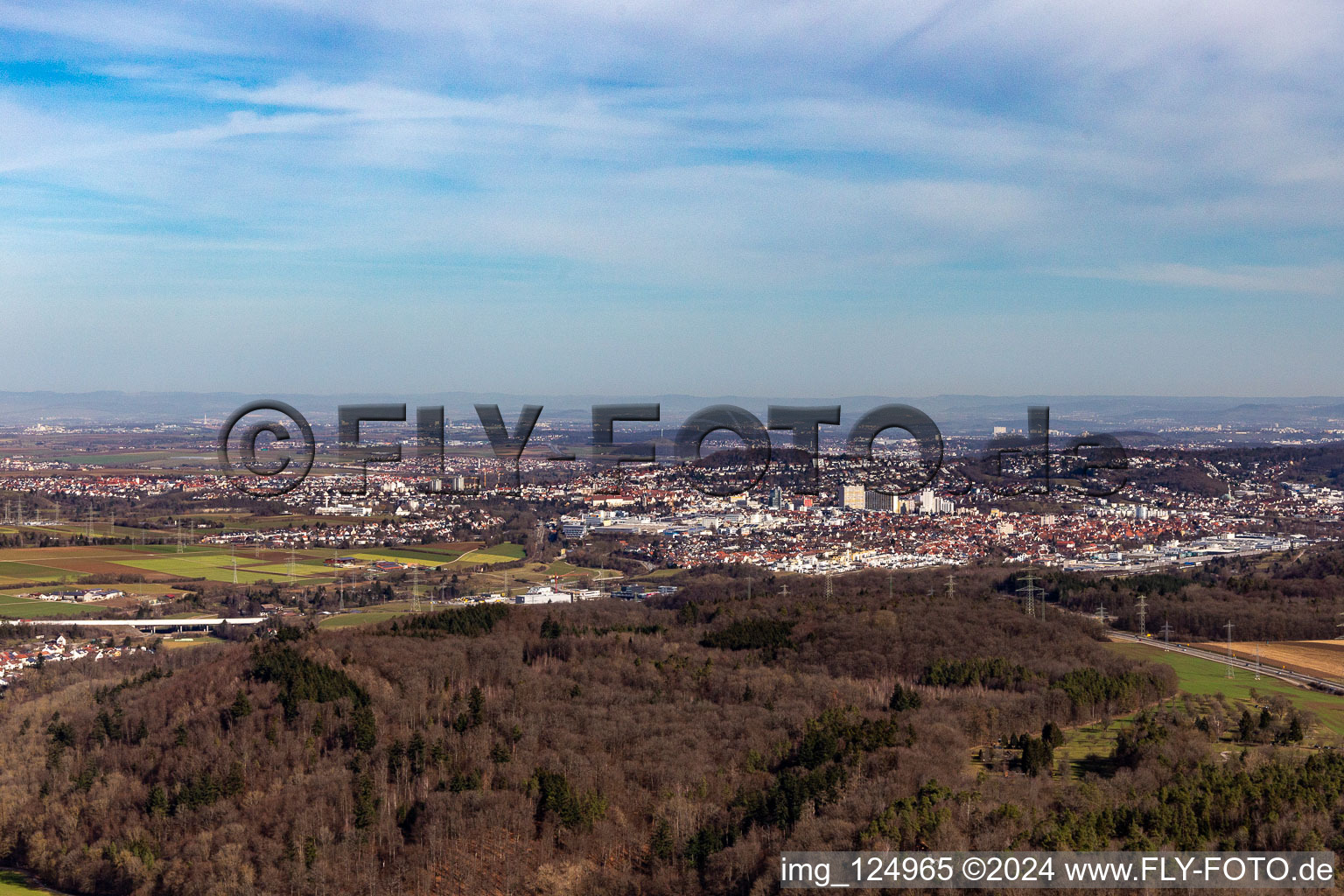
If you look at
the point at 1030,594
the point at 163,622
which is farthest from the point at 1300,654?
the point at 163,622

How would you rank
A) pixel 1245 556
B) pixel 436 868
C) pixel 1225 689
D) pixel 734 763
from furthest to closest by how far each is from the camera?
pixel 1245 556, pixel 1225 689, pixel 734 763, pixel 436 868

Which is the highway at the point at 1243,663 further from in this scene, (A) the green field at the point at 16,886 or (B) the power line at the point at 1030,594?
(A) the green field at the point at 16,886

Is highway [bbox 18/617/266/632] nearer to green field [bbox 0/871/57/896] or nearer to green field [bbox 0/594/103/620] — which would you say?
green field [bbox 0/594/103/620]

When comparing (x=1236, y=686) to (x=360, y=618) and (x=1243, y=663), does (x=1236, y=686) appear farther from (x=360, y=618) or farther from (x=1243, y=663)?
(x=360, y=618)

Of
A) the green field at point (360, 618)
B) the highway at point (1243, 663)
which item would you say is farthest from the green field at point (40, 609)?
the highway at point (1243, 663)

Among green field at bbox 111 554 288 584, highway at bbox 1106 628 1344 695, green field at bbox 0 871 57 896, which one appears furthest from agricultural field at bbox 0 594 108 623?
highway at bbox 1106 628 1344 695

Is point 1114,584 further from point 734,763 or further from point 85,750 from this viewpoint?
point 85,750

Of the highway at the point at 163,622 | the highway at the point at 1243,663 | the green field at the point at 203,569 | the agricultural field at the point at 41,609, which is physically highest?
the green field at the point at 203,569

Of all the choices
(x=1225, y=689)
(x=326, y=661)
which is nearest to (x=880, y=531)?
(x=1225, y=689)

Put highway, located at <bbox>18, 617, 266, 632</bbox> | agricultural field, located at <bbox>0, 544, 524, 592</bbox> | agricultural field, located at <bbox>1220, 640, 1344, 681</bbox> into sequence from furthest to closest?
agricultural field, located at <bbox>0, 544, 524, 592</bbox>
highway, located at <bbox>18, 617, 266, 632</bbox>
agricultural field, located at <bbox>1220, 640, 1344, 681</bbox>
